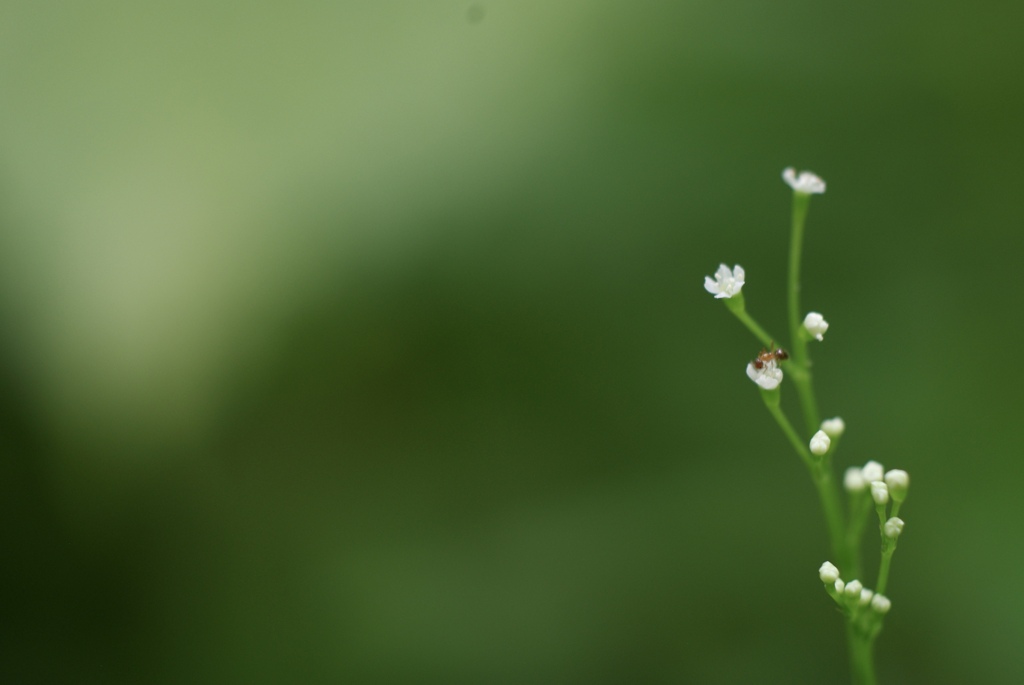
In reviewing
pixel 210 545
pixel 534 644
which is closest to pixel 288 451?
pixel 210 545

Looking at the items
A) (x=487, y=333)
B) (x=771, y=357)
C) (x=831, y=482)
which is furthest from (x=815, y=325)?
(x=487, y=333)

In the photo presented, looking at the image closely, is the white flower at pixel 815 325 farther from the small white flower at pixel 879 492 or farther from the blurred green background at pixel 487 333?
the blurred green background at pixel 487 333

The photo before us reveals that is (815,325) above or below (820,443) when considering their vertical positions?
above

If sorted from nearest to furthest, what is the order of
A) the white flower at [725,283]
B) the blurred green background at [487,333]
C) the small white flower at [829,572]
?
the small white flower at [829,572]
the white flower at [725,283]
the blurred green background at [487,333]

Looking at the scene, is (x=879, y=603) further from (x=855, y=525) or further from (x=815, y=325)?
(x=815, y=325)

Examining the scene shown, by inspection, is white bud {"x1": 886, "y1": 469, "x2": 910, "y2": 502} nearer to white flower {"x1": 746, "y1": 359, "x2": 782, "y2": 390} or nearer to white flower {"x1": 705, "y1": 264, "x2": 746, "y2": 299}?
white flower {"x1": 746, "y1": 359, "x2": 782, "y2": 390}

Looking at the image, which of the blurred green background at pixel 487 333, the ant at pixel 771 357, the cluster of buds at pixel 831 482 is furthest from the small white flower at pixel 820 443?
the blurred green background at pixel 487 333
